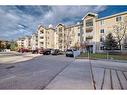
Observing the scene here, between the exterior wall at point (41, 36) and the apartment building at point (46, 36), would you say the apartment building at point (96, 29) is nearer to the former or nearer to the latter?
the apartment building at point (46, 36)

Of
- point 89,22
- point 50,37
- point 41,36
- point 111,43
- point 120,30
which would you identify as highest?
point 89,22

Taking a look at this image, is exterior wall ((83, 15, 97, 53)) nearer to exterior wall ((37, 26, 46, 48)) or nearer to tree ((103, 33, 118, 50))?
tree ((103, 33, 118, 50))

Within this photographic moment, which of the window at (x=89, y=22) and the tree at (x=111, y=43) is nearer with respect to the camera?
the tree at (x=111, y=43)

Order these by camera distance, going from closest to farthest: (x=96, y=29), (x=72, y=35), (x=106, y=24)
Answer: (x=106, y=24), (x=96, y=29), (x=72, y=35)

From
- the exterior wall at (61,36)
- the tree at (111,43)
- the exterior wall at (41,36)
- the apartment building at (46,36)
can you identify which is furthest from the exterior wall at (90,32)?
the exterior wall at (41,36)

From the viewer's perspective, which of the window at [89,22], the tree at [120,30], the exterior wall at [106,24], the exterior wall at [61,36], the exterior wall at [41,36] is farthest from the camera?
the exterior wall at [41,36]

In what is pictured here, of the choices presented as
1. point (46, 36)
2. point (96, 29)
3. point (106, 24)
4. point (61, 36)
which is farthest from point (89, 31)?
point (46, 36)

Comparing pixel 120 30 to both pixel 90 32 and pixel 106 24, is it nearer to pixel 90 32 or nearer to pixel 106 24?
pixel 106 24

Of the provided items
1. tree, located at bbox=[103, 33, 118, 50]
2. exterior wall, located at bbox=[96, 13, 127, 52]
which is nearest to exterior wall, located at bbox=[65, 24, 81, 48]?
exterior wall, located at bbox=[96, 13, 127, 52]

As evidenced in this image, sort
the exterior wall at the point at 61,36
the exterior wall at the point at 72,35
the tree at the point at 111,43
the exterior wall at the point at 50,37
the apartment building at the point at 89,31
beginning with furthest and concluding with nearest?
1. the exterior wall at the point at 50,37
2. the exterior wall at the point at 61,36
3. the exterior wall at the point at 72,35
4. the apartment building at the point at 89,31
5. the tree at the point at 111,43

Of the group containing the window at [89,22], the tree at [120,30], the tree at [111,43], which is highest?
the window at [89,22]

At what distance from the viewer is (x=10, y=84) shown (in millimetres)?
4539

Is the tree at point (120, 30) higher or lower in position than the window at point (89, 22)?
lower
